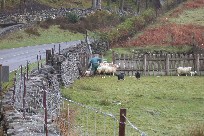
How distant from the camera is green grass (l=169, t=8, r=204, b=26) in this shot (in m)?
50.0

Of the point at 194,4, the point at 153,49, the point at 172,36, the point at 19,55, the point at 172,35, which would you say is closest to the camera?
the point at 19,55

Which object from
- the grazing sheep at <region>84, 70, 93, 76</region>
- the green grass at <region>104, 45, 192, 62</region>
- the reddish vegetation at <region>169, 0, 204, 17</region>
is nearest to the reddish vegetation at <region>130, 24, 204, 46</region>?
the green grass at <region>104, 45, 192, 62</region>

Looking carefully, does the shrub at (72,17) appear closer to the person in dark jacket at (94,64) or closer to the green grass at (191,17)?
the green grass at (191,17)

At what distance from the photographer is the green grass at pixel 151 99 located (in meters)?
16.1

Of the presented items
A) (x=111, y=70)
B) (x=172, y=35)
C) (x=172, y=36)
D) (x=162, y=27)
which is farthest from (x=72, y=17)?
(x=111, y=70)

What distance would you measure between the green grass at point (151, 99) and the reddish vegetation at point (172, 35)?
13.8 metres

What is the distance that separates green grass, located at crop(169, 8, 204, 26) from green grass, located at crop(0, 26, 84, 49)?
12.2 metres

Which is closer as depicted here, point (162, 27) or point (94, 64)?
point (94, 64)

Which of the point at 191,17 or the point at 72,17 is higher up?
the point at 72,17

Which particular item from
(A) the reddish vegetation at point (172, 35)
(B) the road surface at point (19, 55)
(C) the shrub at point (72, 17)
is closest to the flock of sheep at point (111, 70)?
(B) the road surface at point (19, 55)

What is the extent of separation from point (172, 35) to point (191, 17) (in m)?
8.49

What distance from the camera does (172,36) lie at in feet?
145

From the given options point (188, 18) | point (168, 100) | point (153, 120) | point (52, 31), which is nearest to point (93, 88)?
point (168, 100)

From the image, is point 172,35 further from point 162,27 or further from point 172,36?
point 162,27
